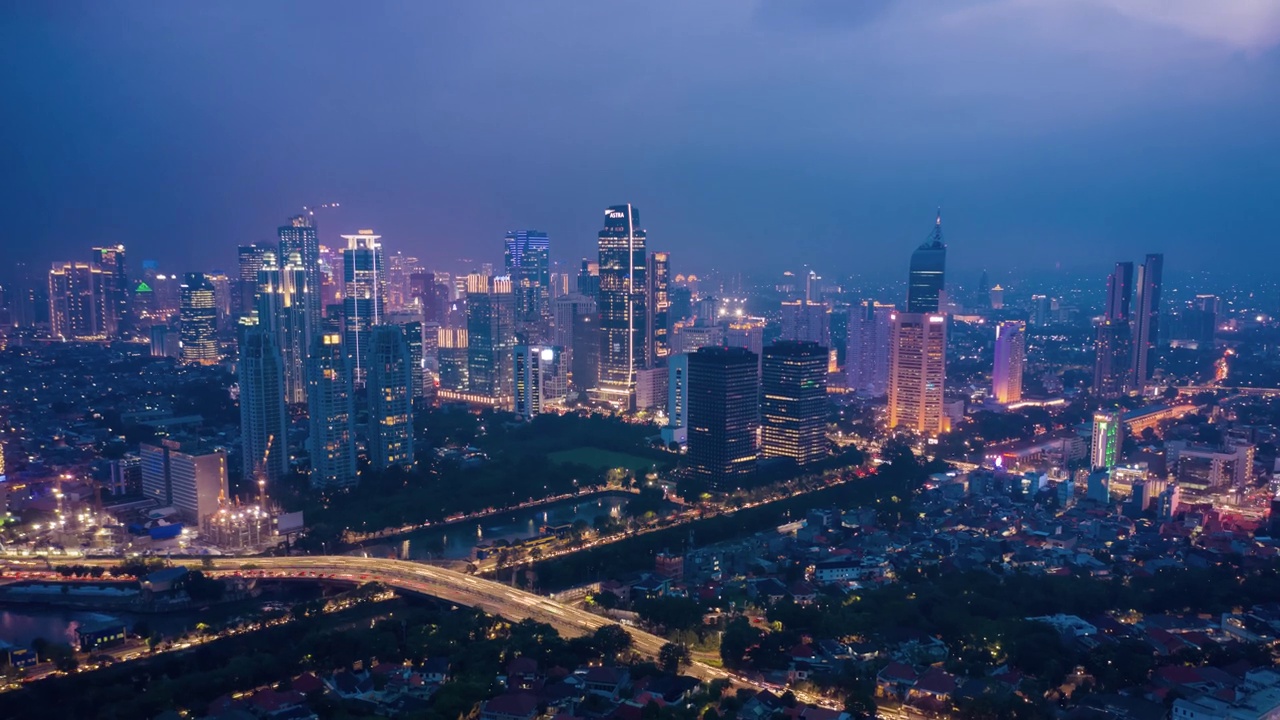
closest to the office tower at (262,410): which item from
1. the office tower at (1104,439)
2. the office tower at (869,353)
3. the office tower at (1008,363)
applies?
the office tower at (1104,439)

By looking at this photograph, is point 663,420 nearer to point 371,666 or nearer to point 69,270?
point 371,666

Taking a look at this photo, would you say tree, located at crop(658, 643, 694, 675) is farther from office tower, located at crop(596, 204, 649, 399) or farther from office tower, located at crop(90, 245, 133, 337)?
office tower, located at crop(90, 245, 133, 337)

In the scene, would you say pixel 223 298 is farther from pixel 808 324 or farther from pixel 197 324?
pixel 808 324

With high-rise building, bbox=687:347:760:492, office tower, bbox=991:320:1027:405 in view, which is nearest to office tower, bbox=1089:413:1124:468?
high-rise building, bbox=687:347:760:492

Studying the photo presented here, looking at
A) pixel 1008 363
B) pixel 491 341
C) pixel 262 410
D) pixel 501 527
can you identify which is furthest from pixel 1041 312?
pixel 262 410

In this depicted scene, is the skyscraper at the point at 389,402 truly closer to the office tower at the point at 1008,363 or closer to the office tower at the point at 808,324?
the office tower at the point at 1008,363
